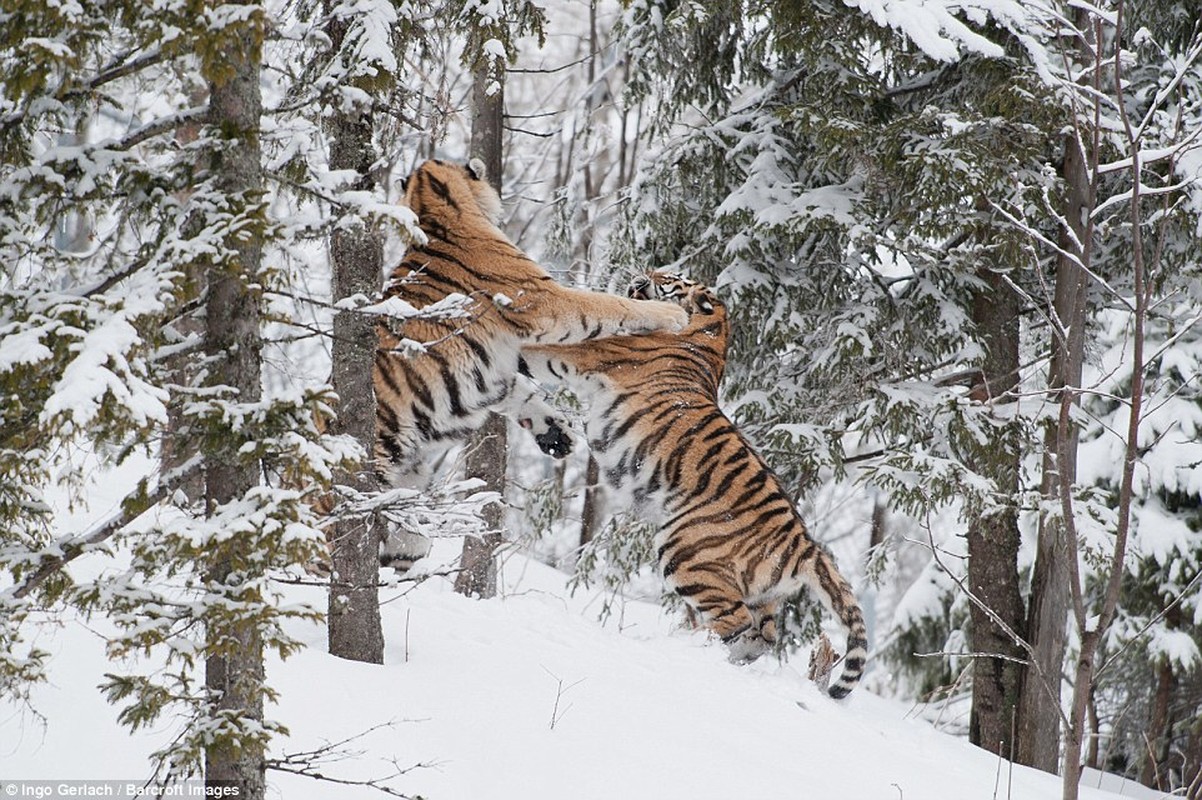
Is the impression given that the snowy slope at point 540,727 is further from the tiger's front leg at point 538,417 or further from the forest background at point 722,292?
the tiger's front leg at point 538,417

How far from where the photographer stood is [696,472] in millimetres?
6504

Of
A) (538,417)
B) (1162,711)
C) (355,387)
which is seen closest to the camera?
(355,387)

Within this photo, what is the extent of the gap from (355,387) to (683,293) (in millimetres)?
2940

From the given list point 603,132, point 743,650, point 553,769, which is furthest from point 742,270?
point 603,132

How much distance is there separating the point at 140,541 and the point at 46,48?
1.17 m

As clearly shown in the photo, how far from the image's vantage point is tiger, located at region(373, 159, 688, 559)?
19.2 ft

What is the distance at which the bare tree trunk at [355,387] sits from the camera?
172 inches

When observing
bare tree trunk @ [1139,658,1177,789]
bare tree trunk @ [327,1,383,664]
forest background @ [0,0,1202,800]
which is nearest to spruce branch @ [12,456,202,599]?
forest background @ [0,0,1202,800]

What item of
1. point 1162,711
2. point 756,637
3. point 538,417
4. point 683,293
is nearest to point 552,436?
point 538,417

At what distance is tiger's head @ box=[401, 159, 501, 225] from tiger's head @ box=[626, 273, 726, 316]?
1.06 metres

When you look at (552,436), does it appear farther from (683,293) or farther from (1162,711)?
(1162,711)

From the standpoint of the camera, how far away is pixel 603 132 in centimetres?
1248

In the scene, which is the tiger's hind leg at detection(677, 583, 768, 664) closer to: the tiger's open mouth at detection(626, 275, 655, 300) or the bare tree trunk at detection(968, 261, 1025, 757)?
the bare tree trunk at detection(968, 261, 1025, 757)

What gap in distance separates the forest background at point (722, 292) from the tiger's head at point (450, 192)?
369mm
